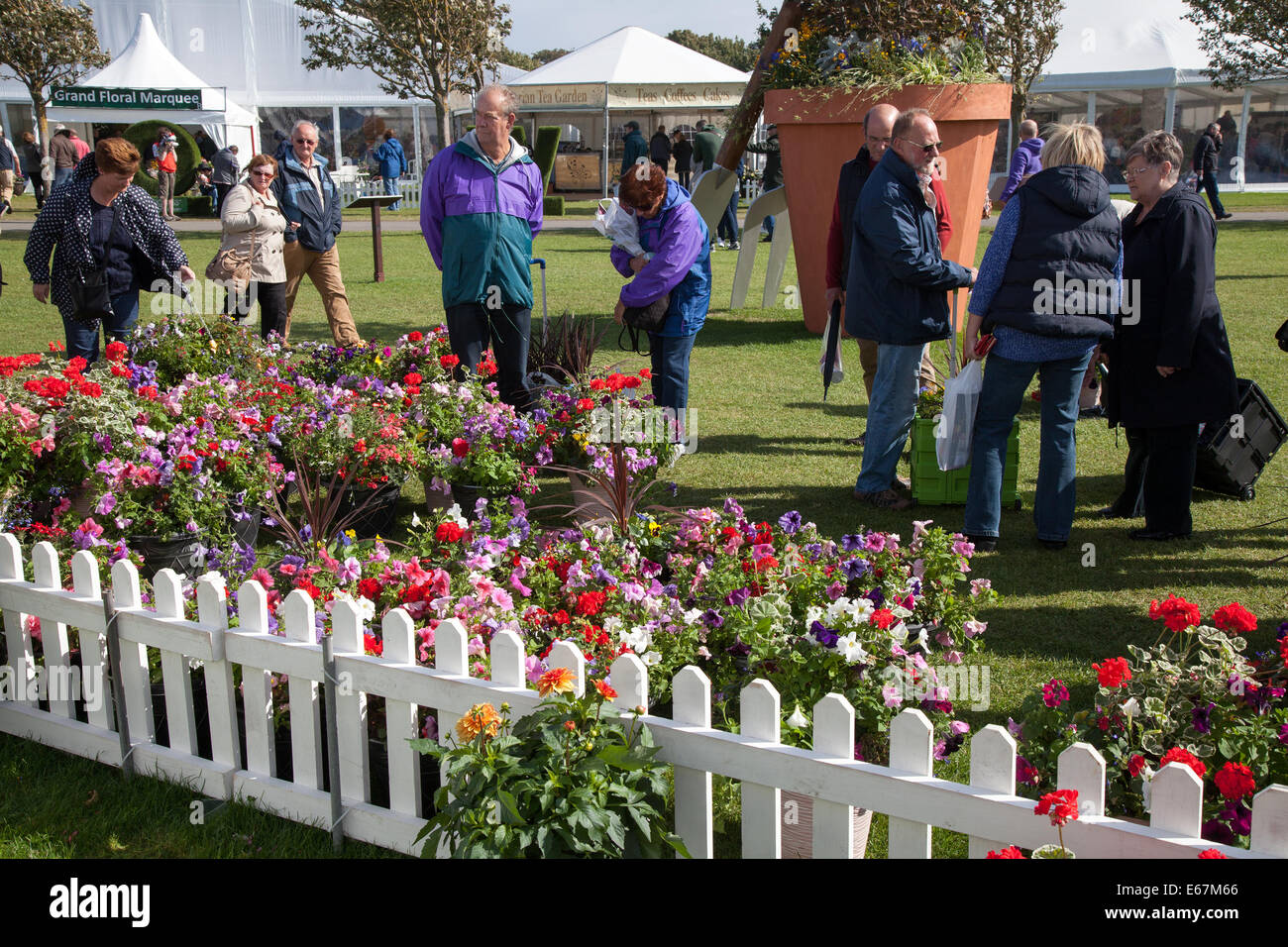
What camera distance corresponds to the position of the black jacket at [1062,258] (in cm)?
466

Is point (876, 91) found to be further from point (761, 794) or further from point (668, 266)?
point (761, 794)

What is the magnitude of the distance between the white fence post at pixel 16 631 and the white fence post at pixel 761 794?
229 cm

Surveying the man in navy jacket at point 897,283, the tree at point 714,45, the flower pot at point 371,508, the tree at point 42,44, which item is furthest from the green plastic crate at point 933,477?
the tree at point 714,45

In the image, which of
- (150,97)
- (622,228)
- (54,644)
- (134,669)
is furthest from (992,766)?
(150,97)

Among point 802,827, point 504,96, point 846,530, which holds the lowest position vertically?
point 802,827

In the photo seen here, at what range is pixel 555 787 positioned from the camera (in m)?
2.33

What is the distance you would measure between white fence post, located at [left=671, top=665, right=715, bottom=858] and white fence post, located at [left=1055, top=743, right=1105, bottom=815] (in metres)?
0.74

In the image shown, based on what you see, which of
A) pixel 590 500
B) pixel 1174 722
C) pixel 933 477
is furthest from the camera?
pixel 933 477

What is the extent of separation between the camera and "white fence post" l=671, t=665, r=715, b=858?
252cm

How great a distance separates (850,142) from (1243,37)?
20.4m

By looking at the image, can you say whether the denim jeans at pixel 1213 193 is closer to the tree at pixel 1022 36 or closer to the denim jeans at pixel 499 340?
the tree at pixel 1022 36

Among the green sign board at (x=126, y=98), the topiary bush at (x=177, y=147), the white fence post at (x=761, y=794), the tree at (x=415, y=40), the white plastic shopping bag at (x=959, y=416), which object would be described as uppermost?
the tree at (x=415, y=40)

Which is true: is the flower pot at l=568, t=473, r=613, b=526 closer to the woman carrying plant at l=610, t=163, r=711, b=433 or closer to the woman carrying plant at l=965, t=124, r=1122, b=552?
the woman carrying plant at l=610, t=163, r=711, b=433

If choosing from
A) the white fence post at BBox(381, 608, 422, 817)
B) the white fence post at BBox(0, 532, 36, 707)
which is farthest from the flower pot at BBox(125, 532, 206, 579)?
the white fence post at BBox(381, 608, 422, 817)
